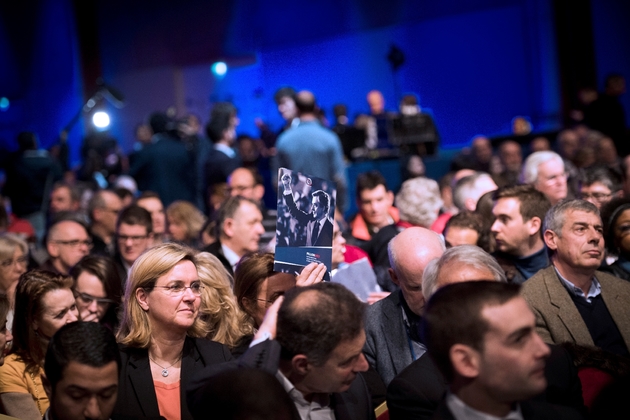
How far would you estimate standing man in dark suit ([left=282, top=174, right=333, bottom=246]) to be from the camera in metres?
3.21

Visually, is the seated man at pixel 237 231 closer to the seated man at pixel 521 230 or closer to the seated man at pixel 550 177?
the seated man at pixel 521 230

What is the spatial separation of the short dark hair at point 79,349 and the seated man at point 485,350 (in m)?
1.15

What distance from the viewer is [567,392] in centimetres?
280

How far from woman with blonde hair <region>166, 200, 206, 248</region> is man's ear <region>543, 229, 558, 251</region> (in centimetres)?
361

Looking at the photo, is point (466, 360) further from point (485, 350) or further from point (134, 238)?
point (134, 238)

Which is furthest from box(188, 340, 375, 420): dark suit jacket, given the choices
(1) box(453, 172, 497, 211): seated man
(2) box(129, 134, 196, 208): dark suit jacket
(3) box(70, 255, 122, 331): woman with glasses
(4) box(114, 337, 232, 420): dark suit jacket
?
(2) box(129, 134, 196, 208): dark suit jacket

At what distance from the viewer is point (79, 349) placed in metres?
2.65

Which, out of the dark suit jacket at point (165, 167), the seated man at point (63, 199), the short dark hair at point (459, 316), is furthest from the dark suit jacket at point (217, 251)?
the dark suit jacket at point (165, 167)

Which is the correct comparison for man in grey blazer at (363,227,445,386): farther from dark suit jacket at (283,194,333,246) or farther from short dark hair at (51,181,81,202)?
short dark hair at (51,181,81,202)

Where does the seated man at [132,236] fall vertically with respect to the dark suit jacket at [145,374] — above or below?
above

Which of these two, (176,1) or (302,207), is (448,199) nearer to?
(302,207)

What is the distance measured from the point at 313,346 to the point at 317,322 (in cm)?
8

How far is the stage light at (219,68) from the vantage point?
61.7 ft

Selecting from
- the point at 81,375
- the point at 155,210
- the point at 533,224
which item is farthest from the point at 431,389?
the point at 155,210
